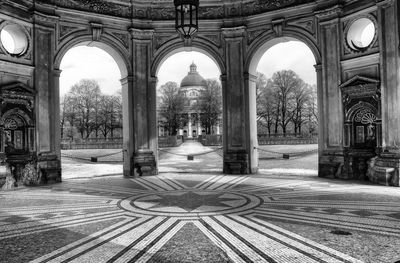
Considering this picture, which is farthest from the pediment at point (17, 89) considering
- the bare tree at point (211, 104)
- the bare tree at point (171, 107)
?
the bare tree at point (171, 107)

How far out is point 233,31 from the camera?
15.6 meters

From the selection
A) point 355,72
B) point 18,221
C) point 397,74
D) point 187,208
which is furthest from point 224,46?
point 18,221

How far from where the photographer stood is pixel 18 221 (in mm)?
7207

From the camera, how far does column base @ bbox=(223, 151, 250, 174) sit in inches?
607

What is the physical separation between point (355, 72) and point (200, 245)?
10.5 m

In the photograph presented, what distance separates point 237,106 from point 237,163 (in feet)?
9.02

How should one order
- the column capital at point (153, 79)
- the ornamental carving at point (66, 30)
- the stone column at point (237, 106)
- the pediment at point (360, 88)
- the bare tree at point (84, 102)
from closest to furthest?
the pediment at point (360, 88) < the ornamental carving at point (66, 30) < the stone column at point (237, 106) < the column capital at point (153, 79) < the bare tree at point (84, 102)

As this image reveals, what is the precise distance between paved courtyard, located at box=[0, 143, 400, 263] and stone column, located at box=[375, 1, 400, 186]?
0.81 metres

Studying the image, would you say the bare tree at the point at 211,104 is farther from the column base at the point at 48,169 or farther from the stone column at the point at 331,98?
the column base at the point at 48,169

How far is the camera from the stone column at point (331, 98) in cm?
1325

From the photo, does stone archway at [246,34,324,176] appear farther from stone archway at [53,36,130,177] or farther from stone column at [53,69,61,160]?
stone column at [53,69,61,160]

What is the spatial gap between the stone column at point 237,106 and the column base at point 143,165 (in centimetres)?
352

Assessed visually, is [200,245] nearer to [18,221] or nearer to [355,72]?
[18,221]

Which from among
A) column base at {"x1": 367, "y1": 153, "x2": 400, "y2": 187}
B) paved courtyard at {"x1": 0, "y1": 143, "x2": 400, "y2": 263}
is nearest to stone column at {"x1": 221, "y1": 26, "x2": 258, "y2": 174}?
paved courtyard at {"x1": 0, "y1": 143, "x2": 400, "y2": 263}
